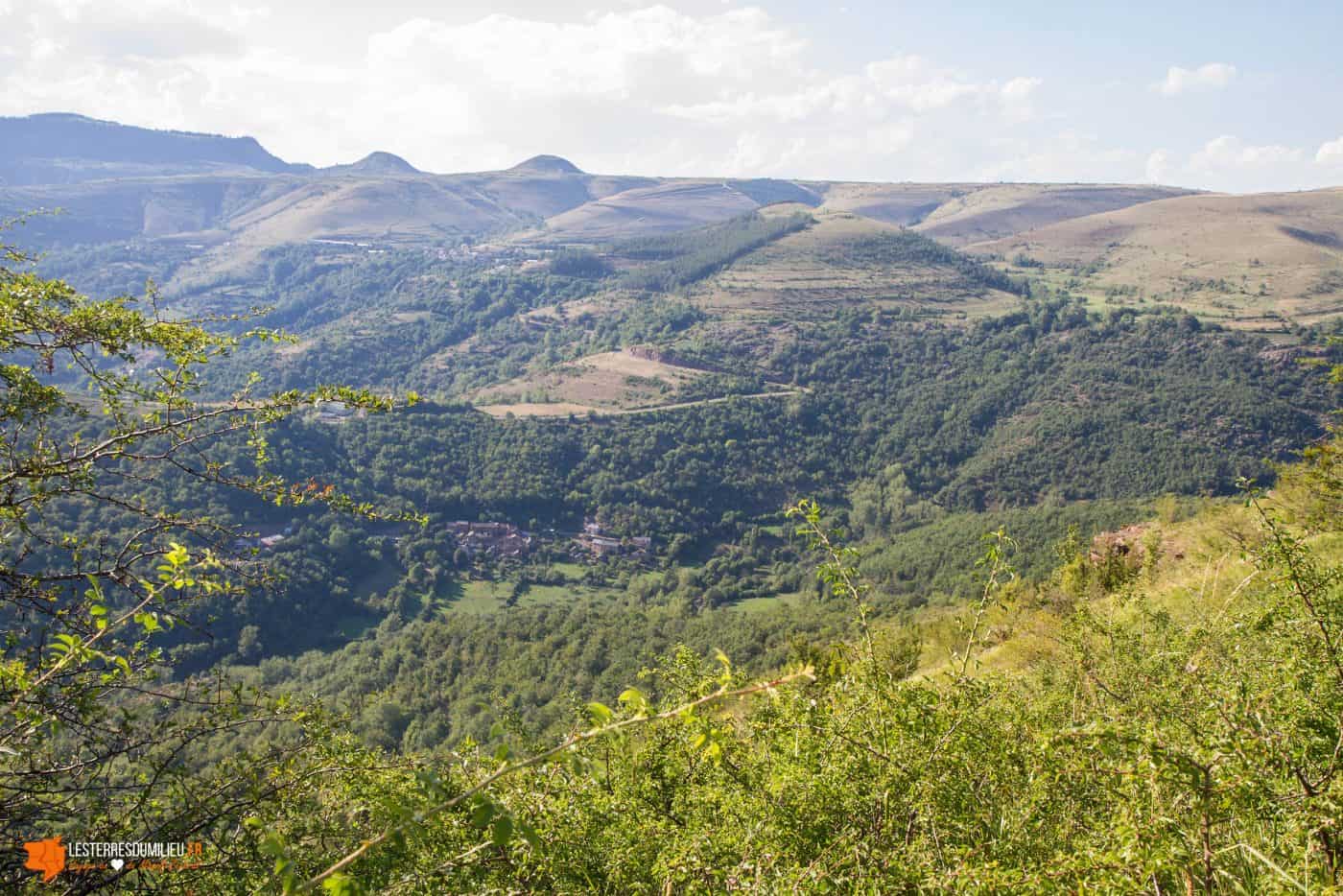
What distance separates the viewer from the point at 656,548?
10300cm

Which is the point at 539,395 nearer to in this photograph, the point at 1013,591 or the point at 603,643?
the point at 603,643

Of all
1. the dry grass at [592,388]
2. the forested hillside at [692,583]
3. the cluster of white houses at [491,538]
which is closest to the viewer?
the forested hillside at [692,583]

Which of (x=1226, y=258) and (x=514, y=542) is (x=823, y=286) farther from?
(x=514, y=542)

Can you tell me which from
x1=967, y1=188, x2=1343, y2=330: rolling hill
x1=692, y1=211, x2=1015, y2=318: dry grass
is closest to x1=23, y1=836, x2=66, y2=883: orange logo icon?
x1=967, y1=188, x2=1343, y2=330: rolling hill

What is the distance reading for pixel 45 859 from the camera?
4.21m

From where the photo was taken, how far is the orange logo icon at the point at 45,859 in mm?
4168

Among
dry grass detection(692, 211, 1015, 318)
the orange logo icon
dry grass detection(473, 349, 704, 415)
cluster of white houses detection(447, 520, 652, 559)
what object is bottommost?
cluster of white houses detection(447, 520, 652, 559)

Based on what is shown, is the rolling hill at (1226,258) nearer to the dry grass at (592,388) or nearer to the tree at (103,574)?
the dry grass at (592,388)

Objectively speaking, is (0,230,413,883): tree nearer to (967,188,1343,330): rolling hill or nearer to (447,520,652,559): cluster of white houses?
(447,520,652,559): cluster of white houses

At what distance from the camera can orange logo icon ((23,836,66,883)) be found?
4.17 m

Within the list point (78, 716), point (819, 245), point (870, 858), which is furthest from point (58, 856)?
point (819, 245)

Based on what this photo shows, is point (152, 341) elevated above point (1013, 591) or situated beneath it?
elevated above

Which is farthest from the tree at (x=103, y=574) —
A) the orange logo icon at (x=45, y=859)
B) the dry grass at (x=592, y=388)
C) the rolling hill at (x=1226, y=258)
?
the rolling hill at (x=1226, y=258)

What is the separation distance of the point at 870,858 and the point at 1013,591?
74.7 feet
